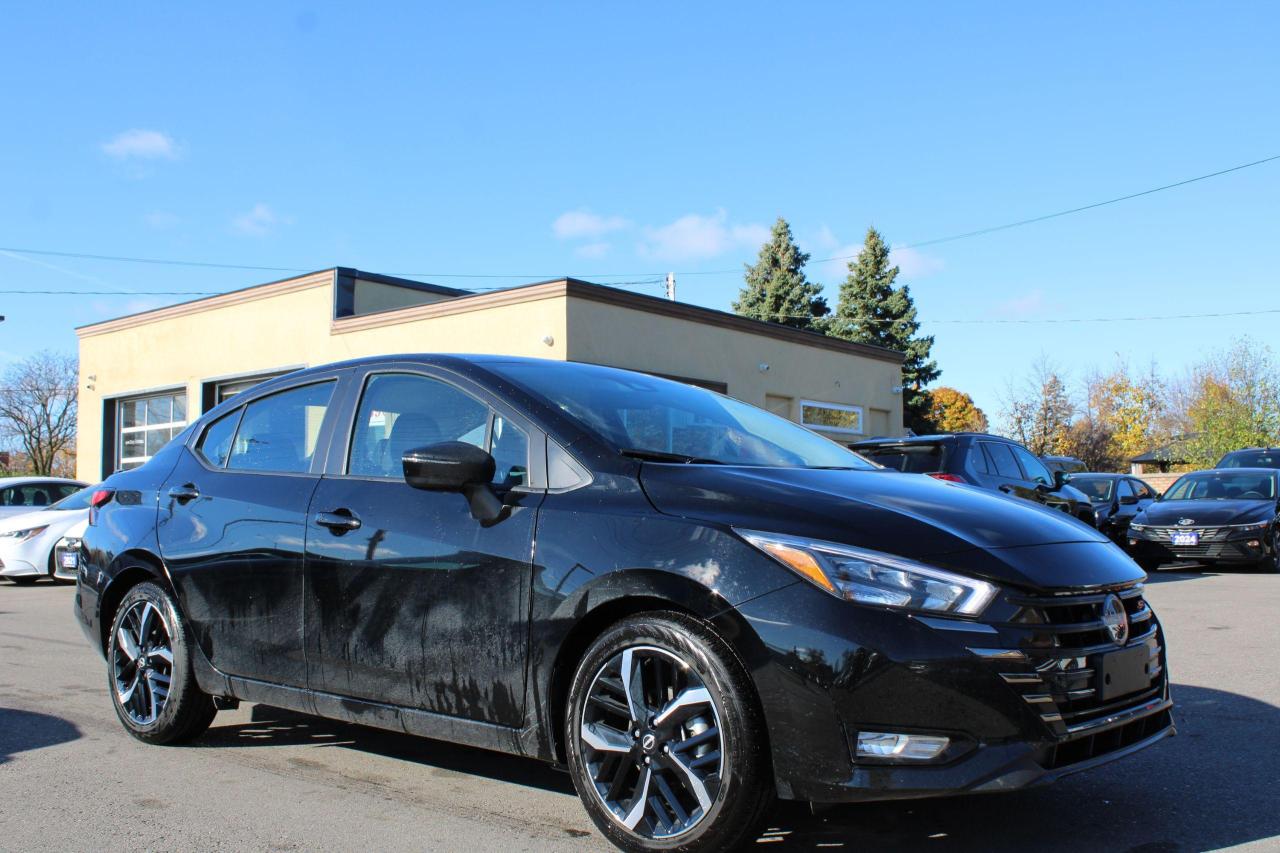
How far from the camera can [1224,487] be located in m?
17.1

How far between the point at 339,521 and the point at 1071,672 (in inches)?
103

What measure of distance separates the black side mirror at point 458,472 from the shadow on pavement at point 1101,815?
56.1 inches

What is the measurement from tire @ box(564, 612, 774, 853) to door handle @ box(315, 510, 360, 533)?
119cm

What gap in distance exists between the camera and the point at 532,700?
144 inches

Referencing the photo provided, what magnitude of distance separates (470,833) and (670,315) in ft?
61.2

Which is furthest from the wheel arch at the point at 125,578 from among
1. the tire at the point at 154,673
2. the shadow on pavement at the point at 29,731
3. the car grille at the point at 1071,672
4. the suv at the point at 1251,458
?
the suv at the point at 1251,458

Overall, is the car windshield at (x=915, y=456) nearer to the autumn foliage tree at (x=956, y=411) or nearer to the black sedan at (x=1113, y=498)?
the black sedan at (x=1113, y=498)

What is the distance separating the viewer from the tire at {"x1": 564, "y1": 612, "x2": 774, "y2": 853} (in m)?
3.16

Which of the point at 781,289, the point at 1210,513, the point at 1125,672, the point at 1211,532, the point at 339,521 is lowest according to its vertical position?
the point at 1211,532

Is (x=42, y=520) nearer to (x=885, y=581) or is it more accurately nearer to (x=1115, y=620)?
(x=885, y=581)

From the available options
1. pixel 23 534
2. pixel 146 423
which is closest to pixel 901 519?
pixel 23 534

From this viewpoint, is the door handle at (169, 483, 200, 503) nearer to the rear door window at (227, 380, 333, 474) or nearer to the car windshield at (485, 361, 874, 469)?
the rear door window at (227, 380, 333, 474)

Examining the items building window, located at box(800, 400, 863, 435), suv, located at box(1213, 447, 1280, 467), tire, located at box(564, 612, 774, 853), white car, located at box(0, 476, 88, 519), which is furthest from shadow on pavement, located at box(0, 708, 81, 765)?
building window, located at box(800, 400, 863, 435)

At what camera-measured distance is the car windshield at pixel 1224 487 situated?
16.7 m
